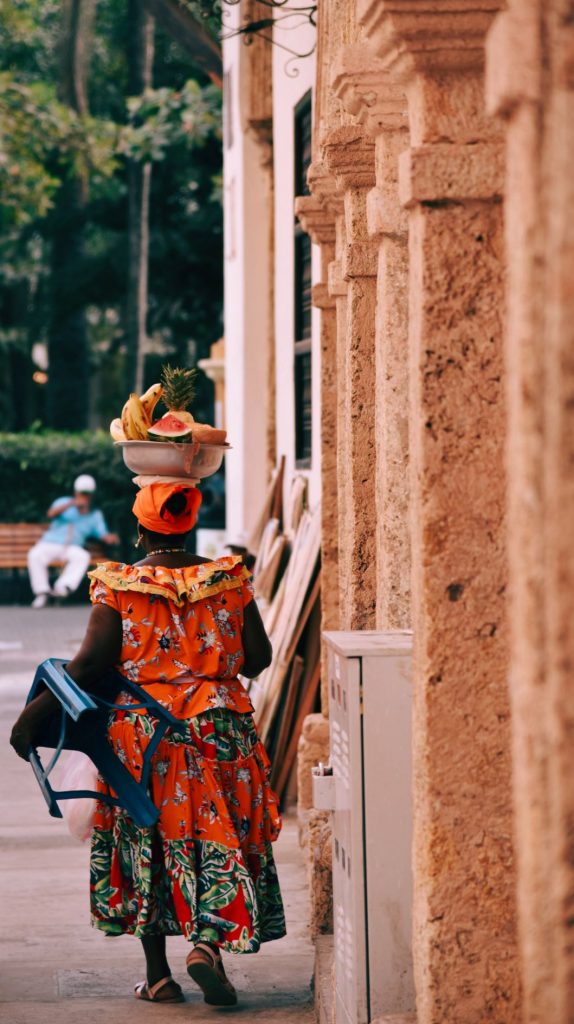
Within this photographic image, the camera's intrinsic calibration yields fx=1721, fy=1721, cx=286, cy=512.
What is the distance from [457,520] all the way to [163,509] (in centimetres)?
196

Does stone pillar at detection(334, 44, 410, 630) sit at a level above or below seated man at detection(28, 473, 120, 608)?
above

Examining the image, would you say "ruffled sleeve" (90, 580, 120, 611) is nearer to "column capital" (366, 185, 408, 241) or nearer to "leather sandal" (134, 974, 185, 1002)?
"leather sandal" (134, 974, 185, 1002)

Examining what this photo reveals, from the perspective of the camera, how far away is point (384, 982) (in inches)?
168

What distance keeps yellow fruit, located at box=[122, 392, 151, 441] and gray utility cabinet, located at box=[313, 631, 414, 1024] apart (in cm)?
152

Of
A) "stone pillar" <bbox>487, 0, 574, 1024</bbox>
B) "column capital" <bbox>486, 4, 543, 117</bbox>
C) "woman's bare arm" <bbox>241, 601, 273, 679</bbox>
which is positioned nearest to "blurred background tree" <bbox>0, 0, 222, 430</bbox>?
"woman's bare arm" <bbox>241, 601, 273, 679</bbox>

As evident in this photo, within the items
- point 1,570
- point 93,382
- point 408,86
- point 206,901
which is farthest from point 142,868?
point 93,382

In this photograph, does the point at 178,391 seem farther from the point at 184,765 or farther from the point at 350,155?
the point at 184,765

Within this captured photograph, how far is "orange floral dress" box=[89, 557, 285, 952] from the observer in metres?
5.27

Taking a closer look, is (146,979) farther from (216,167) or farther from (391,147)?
(216,167)

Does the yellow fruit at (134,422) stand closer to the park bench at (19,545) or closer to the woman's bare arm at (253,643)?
the woman's bare arm at (253,643)

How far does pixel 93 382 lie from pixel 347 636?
123ft

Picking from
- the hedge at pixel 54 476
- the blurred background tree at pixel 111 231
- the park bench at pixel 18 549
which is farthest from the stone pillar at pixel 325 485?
the blurred background tree at pixel 111 231

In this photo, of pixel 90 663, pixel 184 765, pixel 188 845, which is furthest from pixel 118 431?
pixel 188 845

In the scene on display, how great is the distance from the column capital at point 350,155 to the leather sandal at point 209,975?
2.59m
